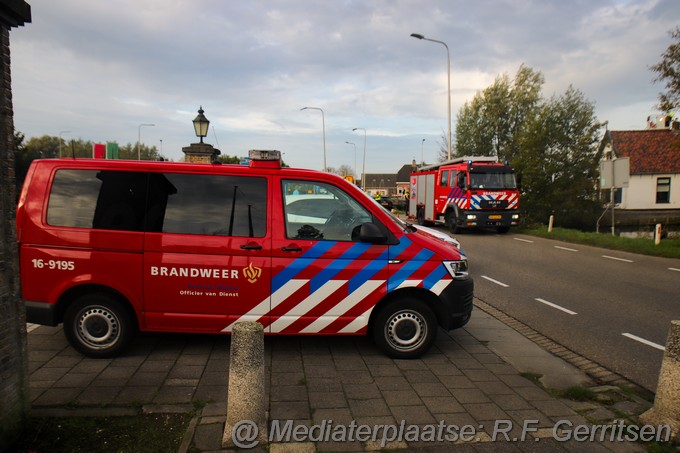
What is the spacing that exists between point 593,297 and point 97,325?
26.1ft

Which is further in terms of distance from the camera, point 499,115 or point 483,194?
point 499,115

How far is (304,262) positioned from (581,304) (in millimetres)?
5553

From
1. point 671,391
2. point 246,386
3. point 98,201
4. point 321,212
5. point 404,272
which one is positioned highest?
point 98,201

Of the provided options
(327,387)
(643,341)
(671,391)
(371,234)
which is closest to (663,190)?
(643,341)

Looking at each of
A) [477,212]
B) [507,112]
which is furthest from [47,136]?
[477,212]

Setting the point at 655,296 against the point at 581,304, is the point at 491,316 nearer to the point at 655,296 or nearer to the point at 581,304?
the point at 581,304

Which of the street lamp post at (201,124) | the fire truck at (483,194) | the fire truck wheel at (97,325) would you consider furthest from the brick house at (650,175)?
the fire truck wheel at (97,325)

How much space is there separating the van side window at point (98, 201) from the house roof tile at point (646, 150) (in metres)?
43.8

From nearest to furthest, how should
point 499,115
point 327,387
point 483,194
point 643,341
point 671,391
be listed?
point 671,391
point 327,387
point 643,341
point 483,194
point 499,115

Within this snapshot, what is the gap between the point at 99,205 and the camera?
4215 millimetres

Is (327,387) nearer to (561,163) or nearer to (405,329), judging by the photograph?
(405,329)

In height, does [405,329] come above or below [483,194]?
below

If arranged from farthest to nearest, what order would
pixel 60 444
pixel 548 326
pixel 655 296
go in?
pixel 655 296 < pixel 548 326 < pixel 60 444

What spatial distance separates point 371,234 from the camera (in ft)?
13.8
